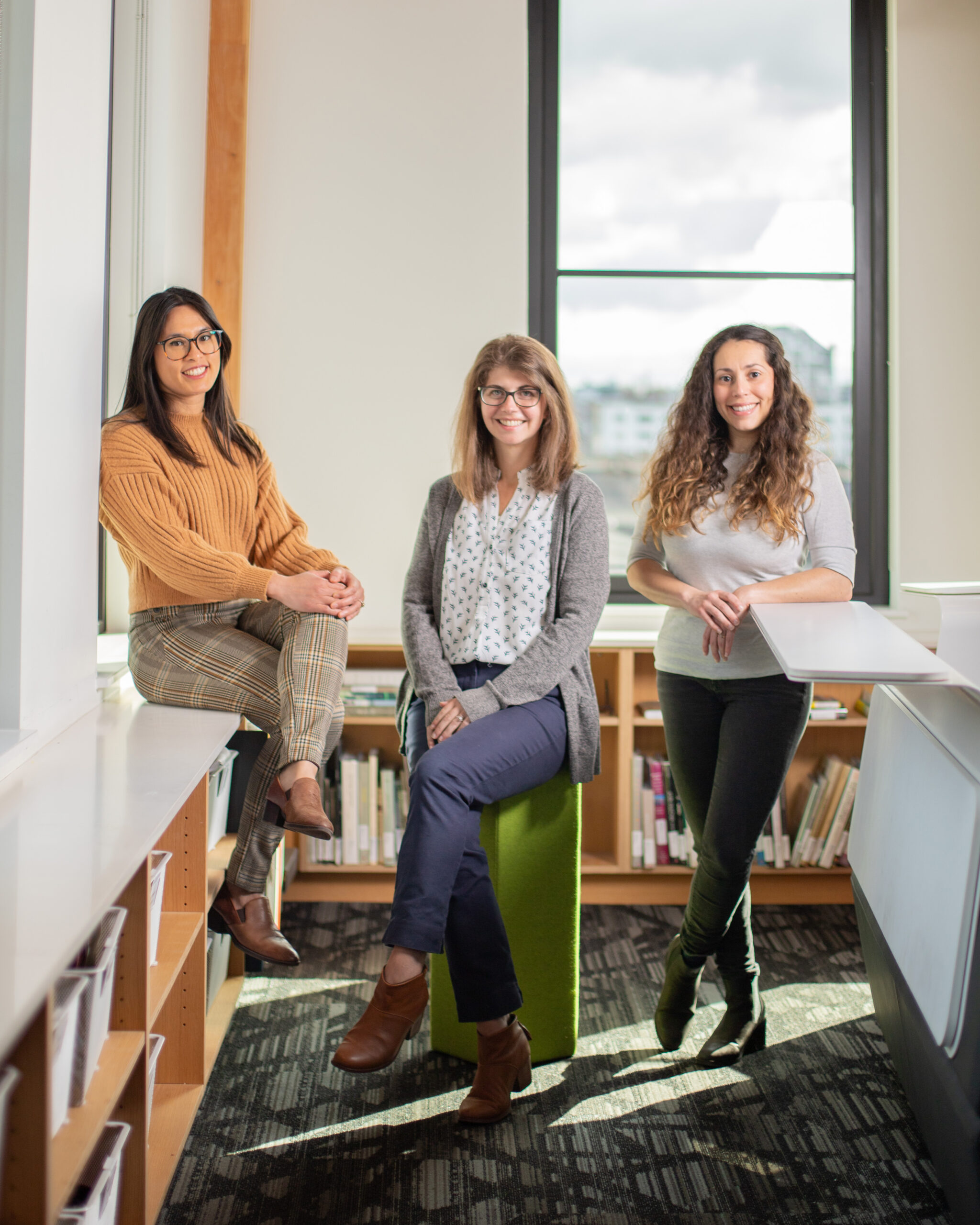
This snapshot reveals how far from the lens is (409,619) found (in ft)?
7.31

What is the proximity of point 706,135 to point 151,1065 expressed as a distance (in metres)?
3.10

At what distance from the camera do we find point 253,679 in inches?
83.3

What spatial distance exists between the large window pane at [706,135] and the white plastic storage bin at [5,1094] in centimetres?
290

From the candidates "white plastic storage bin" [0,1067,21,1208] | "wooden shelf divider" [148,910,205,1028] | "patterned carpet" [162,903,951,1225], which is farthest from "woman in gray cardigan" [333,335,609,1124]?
"white plastic storage bin" [0,1067,21,1208]

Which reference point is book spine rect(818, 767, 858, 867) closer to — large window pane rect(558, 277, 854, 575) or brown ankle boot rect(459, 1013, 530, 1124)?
large window pane rect(558, 277, 854, 575)

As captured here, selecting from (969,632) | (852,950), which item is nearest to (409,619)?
(969,632)

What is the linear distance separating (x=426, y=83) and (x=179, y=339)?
1512 millimetres

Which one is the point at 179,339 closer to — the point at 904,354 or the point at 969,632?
the point at 969,632

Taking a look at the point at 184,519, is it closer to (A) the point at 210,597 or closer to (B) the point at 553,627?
(A) the point at 210,597

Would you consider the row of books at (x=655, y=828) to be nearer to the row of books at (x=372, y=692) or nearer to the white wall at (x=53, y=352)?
the row of books at (x=372, y=692)

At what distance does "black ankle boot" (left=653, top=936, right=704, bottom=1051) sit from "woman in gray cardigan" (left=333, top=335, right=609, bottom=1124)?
38 cm

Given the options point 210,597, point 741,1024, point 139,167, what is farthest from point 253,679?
point 139,167

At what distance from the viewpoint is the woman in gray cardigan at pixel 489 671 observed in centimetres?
180

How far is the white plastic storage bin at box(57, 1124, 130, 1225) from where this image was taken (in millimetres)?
1197
